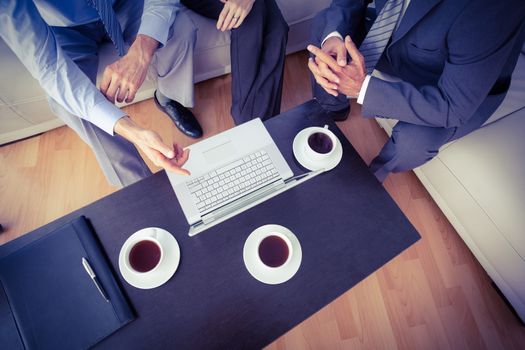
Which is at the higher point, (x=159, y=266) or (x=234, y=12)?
(x=234, y=12)

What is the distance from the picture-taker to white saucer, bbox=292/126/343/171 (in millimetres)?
912

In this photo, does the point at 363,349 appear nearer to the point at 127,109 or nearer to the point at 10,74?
the point at 127,109

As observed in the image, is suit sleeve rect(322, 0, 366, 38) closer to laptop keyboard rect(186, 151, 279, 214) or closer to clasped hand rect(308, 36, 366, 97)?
clasped hand rect(308, 36, 366, 97)

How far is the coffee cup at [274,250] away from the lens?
771 millimetres

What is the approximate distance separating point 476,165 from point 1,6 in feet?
5.69

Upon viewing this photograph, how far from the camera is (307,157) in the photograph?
92cm

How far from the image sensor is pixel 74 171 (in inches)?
63.9

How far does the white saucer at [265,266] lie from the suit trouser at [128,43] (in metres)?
0.76

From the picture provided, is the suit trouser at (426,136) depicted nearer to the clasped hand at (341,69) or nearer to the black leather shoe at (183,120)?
the clasped hand at (341,69)

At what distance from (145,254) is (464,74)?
108cm

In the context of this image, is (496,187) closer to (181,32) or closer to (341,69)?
(341,69)

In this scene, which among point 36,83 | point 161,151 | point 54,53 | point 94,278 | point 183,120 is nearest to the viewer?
point 94,278

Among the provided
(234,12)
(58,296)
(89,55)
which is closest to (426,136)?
(234,12)

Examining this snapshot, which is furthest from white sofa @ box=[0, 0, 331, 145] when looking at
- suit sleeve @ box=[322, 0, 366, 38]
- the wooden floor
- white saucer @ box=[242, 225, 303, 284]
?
white saucer @ box=[242, 225, 303, 284]
